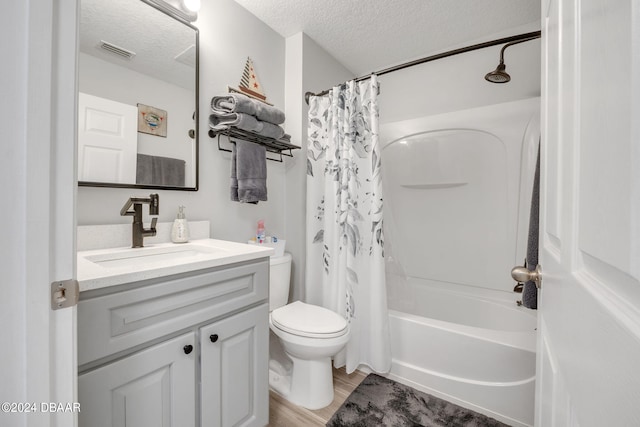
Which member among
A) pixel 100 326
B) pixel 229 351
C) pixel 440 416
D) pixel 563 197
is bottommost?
pixel 440 416

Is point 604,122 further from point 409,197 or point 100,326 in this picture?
point 409,197

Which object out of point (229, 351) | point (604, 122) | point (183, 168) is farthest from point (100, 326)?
point (604, 122)

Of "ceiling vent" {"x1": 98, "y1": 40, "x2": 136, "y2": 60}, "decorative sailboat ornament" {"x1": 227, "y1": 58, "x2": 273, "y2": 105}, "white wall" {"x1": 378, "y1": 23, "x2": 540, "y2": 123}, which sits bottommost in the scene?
"ceiling vent" {"x1": 98, "y1": 40, "x2": 136, "y2": 60}

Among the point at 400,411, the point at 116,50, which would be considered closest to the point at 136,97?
the point at 116,50

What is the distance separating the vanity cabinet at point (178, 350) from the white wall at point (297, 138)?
2.79 feet

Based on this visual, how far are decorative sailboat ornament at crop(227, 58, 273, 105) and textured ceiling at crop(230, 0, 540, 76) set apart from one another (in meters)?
0.38

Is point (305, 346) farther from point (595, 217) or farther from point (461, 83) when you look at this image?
point (461, 83)

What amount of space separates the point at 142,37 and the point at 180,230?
3.19ft

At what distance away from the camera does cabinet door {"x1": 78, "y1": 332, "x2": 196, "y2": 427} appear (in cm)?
73

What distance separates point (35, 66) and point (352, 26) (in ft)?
6.65

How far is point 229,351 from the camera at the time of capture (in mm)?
1057

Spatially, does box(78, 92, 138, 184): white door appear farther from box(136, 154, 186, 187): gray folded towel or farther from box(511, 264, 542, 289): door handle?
box(511, 264, 542, 289): door handle

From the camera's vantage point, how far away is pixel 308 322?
143cm

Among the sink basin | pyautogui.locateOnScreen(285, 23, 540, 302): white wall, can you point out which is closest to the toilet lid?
pyautogui.locateOnScreen(285, 23, 540, 302): white wall
